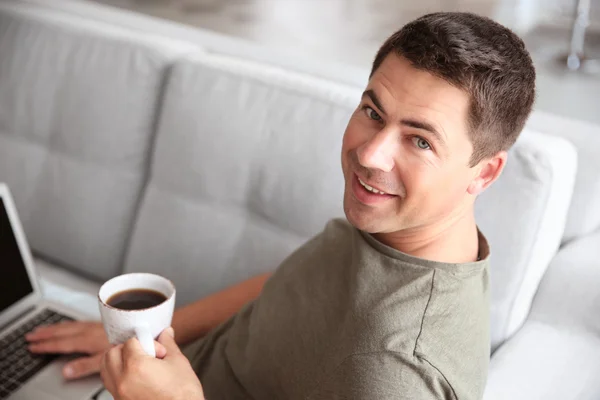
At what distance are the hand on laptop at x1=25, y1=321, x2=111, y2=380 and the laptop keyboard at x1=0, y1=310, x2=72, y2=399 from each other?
0.8 inches

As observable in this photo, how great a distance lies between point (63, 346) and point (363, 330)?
2.55ft

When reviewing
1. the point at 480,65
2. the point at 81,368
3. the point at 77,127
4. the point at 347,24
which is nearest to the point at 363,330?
the point at 480,65

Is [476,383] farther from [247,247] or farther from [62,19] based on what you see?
[62,19]

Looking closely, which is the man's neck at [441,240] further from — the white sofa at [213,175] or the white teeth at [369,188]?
the white sofa at [213,175]

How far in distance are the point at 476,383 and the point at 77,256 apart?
4.33 feet

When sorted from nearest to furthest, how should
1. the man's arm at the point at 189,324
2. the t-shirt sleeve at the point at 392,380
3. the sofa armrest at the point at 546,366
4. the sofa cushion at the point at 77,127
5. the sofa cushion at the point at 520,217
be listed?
1. the t-shirt sleeve at the point at 392,380
2. the sofa armrest at the point at 546,366
3. the sofa cushion at the point at 520,217
4. the man's arm at the point at 189,324
5. the sofa cushion at the point at 77,127

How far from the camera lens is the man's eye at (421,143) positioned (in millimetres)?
1110

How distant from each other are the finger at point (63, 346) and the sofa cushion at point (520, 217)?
2.85ft

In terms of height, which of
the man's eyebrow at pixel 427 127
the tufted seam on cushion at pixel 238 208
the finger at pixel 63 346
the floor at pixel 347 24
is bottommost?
the floor at pixel 347 24

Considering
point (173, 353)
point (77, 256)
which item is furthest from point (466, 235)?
point (77, 256)

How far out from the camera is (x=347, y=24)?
5109 mm

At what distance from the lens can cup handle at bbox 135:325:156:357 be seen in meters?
1.13

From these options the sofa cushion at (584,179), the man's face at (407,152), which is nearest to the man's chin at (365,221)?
the man's face at (407,152)

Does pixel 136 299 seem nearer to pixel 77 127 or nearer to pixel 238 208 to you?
pixel 238 208
